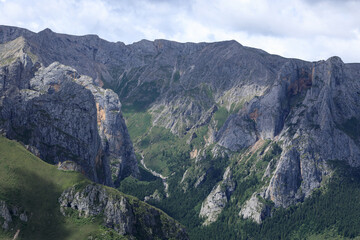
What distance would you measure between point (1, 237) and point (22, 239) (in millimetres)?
8695

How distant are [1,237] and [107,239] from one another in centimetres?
4458

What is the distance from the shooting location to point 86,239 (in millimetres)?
199625

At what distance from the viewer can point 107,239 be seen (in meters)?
199

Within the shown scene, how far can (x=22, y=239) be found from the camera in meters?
199

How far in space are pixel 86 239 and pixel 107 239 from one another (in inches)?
362

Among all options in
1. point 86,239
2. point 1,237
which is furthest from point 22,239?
point 86,239

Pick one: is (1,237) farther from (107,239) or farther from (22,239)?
(107,239)

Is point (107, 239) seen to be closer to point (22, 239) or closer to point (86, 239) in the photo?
point (86, 239)

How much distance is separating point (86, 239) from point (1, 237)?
117 feet

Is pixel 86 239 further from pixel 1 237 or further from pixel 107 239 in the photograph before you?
pixel 1 237

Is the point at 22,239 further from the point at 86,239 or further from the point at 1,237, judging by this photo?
the point at 86,239

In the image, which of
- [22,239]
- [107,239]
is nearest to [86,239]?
[107,239]
